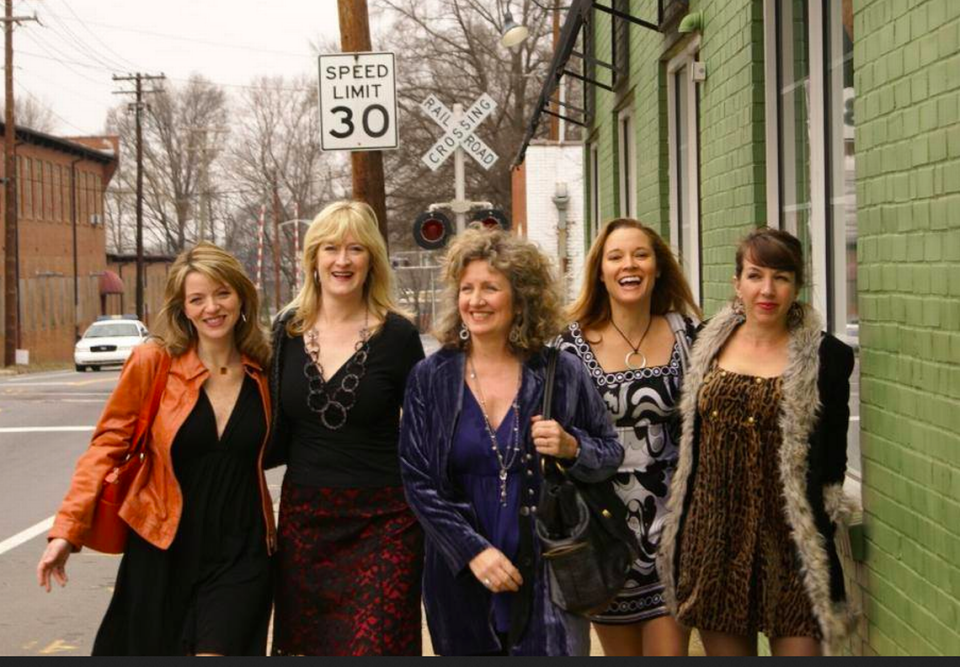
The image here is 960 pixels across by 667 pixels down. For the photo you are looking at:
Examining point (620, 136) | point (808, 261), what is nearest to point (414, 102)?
point (620, 136)

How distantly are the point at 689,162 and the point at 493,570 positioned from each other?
568 cm

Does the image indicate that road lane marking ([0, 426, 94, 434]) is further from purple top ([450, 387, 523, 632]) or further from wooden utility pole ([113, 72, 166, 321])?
wooden utility pole ([113, 72, 166, 321])

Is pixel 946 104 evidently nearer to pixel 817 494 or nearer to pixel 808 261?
pixel 817 494

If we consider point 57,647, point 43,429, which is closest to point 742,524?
point 57,647

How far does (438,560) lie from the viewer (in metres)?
4.05

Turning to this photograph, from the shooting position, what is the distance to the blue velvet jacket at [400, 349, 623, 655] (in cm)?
391

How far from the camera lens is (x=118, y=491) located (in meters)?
4.40

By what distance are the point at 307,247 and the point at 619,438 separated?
1.26 m

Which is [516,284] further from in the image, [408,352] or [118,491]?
[118,491]

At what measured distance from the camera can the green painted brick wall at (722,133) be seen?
6289mm

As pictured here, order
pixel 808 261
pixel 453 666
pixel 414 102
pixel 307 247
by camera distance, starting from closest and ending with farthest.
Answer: pixel 453 666 → pixel 307 247 → pixel 808 261 → pixel 414 102

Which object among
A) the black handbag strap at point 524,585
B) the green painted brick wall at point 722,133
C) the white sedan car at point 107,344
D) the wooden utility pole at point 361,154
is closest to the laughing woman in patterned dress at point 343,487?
the black handbag strap at point 524,585

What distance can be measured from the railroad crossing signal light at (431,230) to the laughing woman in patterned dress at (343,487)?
8.52 metres

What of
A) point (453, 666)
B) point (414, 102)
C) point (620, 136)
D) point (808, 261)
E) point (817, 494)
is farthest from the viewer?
point (414, 102)
